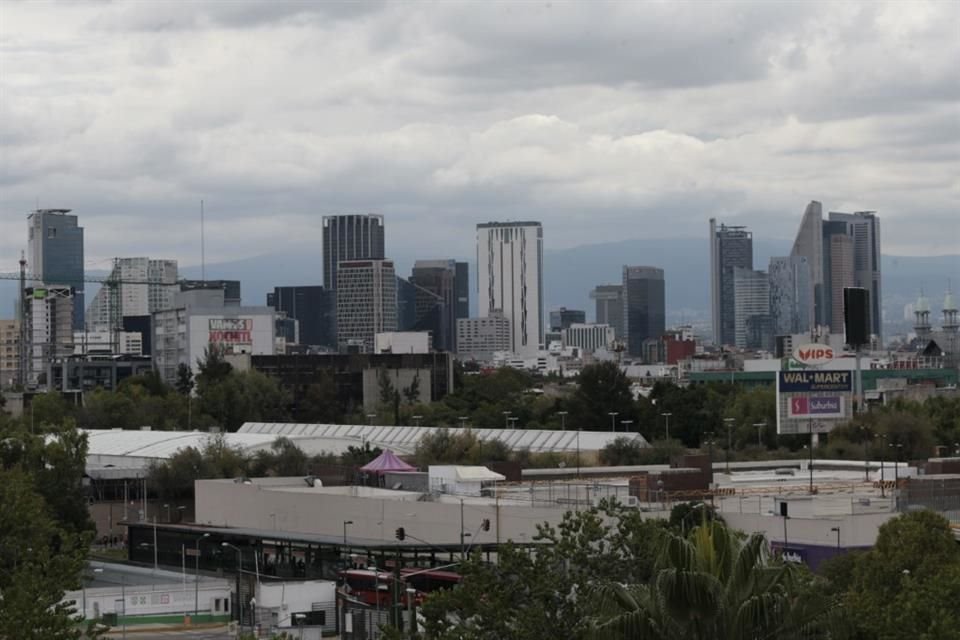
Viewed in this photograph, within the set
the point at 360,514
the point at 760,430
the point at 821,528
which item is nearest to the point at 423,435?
the point at 760,430

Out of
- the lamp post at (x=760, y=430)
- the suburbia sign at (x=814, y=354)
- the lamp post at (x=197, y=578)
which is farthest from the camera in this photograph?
the suburbia sign at (x=814, y=354)

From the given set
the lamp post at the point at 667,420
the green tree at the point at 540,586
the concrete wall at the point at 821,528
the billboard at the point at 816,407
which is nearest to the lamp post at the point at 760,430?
the lamp post at the point at 667,420

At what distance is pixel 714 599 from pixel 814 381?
3731 inches

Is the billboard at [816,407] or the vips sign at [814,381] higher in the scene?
the vips sign at [814,381]

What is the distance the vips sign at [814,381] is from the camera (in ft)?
395

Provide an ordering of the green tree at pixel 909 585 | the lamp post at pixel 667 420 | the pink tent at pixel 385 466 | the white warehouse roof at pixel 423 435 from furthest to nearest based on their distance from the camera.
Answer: the lamp post at pixel 667 420 < the white warehouse roof at pixel 423 435 < the pink tent at pixel 385 466 < the green tree at pixel 909 585

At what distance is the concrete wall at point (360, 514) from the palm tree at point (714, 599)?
132 feet

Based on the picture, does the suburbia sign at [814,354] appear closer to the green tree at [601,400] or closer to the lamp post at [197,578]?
the green tree at [601,400]

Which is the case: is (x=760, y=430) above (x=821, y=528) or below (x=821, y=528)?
above

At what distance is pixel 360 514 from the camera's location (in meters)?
81.5

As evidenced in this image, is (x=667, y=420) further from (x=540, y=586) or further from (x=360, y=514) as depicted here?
(x=540, y=586)

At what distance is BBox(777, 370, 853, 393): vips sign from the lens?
120 metres

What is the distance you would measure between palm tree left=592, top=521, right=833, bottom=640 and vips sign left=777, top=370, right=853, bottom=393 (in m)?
92.5

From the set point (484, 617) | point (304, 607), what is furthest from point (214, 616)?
point (484, 617)
